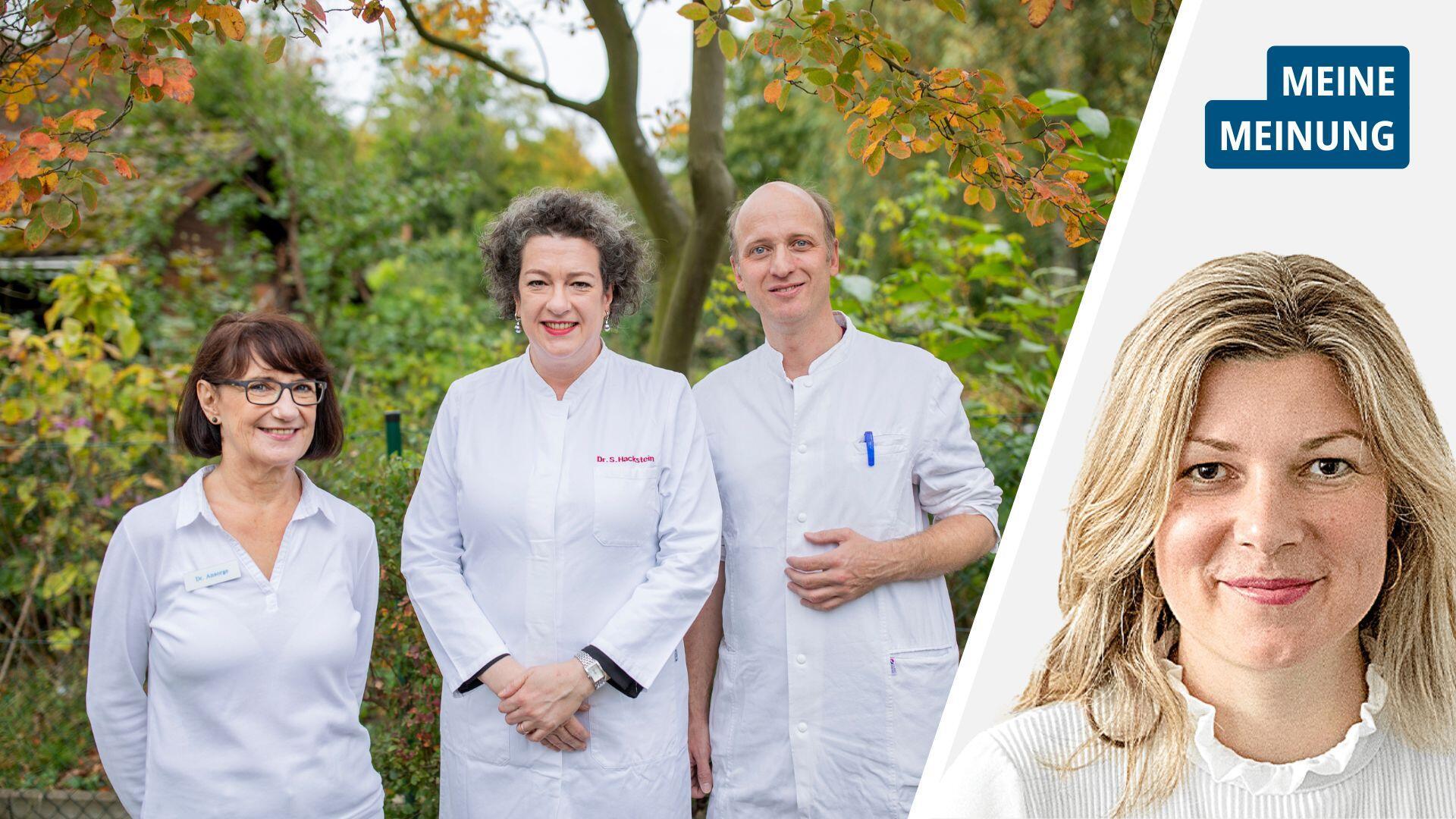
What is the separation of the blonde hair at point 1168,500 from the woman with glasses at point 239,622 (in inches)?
58.1

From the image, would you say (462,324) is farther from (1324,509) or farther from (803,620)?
(1324,509)

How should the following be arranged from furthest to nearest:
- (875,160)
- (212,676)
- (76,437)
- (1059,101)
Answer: (76,437), (1059,101), (875,160), (212,676)

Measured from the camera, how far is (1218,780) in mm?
1447

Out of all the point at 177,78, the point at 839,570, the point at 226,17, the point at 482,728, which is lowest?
the point at 482,728

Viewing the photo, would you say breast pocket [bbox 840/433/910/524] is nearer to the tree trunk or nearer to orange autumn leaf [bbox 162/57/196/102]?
orange autumn leaf [bbox 162/57/196/102]

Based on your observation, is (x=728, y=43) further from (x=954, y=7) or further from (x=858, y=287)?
(x=858, y=287)

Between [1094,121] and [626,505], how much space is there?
2322mm

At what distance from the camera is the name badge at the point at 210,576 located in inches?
93.4

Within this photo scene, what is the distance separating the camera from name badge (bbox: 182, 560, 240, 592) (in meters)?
2.37

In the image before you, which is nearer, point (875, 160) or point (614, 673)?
point (614, 673)

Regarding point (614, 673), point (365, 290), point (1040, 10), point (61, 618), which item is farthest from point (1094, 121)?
point (365, 290)

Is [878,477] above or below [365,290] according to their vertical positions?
→ below

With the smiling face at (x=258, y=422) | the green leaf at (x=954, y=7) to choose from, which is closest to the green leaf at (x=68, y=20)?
the smiling face at (x=258, y=422)

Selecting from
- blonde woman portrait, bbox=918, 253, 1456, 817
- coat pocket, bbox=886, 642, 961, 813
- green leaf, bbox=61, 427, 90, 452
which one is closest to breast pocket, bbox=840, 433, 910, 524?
coat pocket, bbox=886, 642, 961, 813
